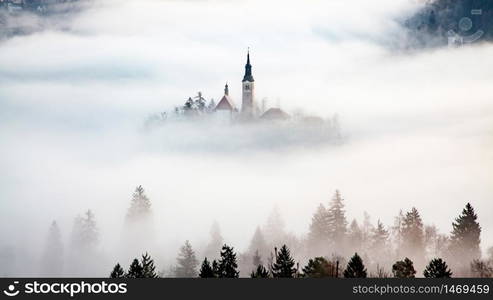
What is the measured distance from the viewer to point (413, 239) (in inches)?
6698

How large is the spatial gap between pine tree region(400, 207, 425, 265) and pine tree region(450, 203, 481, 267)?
458 inches

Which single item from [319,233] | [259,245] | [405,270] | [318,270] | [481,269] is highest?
[259,245]

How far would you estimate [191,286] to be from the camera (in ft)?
298

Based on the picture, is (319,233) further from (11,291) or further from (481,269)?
(11,291)

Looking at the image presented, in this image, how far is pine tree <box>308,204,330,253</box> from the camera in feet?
584

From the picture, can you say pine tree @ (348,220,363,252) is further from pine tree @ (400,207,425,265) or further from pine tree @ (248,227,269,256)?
pine tree @ (248,227,269,256)

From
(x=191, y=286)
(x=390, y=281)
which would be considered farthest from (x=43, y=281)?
(x=390, y=281)

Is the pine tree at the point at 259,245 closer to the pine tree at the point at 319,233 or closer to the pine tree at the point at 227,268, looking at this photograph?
the pine tree at the point at 319,233

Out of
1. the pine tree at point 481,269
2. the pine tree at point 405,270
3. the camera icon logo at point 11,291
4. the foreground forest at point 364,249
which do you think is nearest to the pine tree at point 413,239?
the foreground forest at point 364,249

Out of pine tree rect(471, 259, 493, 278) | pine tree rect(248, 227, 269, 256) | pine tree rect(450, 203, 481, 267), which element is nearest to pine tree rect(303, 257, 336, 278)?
pine tree rect(471, 259, 493, 278)

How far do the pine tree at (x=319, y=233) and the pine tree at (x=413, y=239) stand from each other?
49.6 ft

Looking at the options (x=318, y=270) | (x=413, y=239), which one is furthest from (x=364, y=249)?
(x=318, y=270)

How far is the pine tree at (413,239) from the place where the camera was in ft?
551

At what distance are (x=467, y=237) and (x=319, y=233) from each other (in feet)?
105
